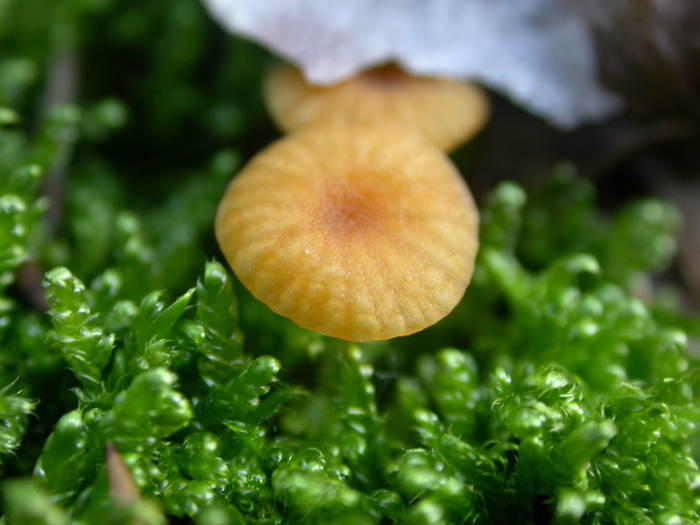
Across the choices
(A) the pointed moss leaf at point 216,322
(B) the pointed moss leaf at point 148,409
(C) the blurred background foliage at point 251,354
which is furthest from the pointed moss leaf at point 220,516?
(A) the pointed moss leaf at point 216,322

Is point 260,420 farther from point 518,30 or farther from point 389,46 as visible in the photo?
point 518,30

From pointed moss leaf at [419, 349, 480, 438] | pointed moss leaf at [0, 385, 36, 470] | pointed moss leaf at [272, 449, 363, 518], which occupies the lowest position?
pointed moss leaf at [419, 349, 480, 438]

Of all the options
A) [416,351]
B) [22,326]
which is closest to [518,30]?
[416,351]

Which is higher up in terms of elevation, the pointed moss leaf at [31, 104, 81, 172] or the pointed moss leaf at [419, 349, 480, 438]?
the pointed moss leaf at [31, 104, 81, 172]

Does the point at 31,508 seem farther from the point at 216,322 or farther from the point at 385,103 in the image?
the point at 385,103

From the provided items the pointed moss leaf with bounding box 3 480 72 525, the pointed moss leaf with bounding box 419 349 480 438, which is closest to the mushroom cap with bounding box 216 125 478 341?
the pointed moss leaf with bounding box 419 349 480 438

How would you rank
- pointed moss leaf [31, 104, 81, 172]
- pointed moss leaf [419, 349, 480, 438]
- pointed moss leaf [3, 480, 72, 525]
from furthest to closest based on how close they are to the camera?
1. pointed moss leaf [31, 104, 81, 172]
2. pointed moss leaf [419, 349, 480, 438]
3. pointed moss leaf [3, 480, 72, 525]

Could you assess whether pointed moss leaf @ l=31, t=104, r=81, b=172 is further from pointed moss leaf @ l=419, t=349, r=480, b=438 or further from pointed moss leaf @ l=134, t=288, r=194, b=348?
pointed moss leaf @ l=419, t=349, r=480, b=438
